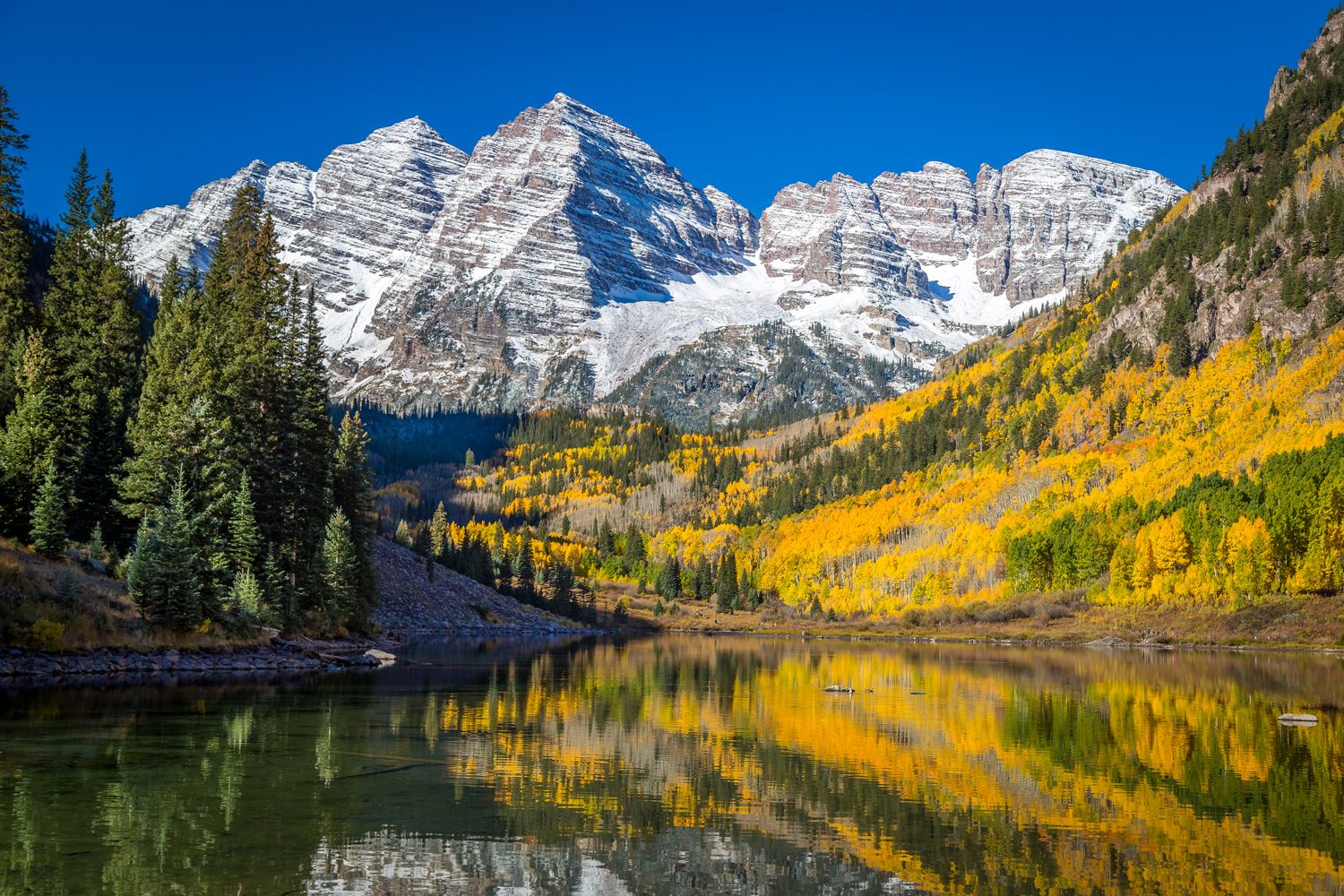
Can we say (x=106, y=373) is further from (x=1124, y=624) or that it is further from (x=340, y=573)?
(x=1124, y=624)

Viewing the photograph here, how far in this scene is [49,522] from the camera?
55.2m

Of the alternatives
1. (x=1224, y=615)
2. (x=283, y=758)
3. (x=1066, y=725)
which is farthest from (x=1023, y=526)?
(x=283, y=758)

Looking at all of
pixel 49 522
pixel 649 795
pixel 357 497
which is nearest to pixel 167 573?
pixel 49 522

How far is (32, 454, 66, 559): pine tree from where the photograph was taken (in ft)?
180

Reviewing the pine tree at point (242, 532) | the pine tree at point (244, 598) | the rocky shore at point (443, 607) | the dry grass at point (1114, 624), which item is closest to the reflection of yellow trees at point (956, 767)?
the pine tree at point (244, 598)

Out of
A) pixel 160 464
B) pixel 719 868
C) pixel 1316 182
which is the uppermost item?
pixel 1316 182

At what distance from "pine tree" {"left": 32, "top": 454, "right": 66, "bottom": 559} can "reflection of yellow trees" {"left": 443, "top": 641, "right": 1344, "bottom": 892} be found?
2492cm

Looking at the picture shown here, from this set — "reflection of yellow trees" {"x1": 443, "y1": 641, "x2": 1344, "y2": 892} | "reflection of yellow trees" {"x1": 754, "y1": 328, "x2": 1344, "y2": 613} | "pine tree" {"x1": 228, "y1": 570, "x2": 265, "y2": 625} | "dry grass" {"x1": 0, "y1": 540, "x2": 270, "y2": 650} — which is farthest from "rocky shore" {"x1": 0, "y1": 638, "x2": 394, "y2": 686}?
"reflection of yellow trees" {"x1": 754, "y1": 328, "x2": 1344, "y2": 613}

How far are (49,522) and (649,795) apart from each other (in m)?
42.7

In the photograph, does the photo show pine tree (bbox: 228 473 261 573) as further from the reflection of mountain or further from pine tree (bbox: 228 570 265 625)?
the reflection of mountain

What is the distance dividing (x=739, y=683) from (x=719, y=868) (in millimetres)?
45856

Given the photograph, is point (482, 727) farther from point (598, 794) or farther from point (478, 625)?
point (478, 625)

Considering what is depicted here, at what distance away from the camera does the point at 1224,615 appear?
120m

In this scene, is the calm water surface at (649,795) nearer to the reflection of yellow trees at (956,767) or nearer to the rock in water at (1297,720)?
the reflection of yellow trees at (956,767)
